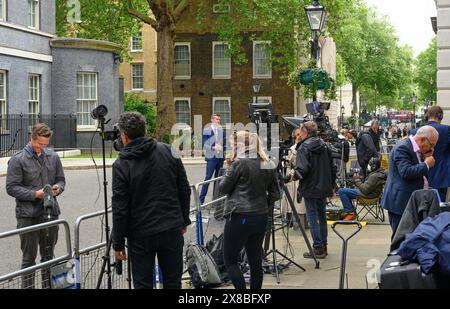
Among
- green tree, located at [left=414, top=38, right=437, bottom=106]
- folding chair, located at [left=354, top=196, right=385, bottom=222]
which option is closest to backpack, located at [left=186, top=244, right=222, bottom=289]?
folding chair, located at [left=354, top=196, right=385, bottom=222]

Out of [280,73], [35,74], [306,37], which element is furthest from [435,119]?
[280,73]

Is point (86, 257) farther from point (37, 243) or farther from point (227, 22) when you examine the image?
point (227, 22)

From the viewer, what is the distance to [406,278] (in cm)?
A: 558

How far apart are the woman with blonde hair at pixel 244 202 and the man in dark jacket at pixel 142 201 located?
4.31 feet

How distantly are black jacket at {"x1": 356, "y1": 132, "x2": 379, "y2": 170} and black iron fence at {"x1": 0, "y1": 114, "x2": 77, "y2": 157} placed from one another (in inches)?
564

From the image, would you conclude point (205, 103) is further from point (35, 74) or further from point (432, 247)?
point (432, 247)

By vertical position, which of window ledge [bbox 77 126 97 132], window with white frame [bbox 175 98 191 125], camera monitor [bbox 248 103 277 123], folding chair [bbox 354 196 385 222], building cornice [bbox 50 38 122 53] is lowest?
folding chair [bbox 354 196 385 222]

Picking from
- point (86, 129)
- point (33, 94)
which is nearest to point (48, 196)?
point (33, 94)

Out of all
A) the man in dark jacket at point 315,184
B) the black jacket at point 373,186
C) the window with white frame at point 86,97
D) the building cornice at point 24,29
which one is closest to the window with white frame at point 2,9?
the building cornice at point 24,29

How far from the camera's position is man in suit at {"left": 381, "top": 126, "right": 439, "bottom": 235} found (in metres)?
8.23

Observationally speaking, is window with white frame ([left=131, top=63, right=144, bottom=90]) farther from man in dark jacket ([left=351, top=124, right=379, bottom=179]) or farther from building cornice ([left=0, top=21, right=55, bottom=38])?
man in dark jacket ([left=351, top=124, right=379, bottom=179])

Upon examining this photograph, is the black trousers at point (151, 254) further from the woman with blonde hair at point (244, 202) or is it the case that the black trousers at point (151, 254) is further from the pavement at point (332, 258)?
the pavement at point (332, 258)

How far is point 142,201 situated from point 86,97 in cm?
3145

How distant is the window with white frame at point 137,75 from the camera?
211 feet
